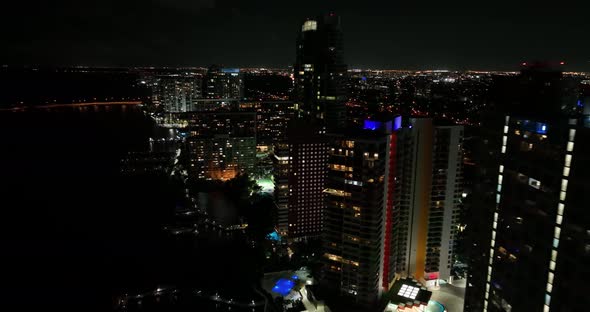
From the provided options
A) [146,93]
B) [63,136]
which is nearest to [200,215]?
[63,136]

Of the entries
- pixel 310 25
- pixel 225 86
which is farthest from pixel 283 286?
pixel 225 86

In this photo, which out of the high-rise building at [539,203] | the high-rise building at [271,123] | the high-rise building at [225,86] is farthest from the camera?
the high-rise building at [225,86]

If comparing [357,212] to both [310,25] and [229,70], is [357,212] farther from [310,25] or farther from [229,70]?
[229,70]

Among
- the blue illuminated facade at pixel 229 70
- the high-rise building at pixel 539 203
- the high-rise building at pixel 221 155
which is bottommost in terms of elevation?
the high-rise building at pixel 221 155

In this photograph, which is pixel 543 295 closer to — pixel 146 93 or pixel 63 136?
pixel 63 136

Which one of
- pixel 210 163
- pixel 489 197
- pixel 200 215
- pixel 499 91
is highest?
pixel 499 91

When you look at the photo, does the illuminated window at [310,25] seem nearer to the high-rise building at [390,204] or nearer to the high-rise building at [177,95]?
the high-rise building at [390,204]

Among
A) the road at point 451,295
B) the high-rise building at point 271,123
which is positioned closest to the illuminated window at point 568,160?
the road at point 451,295
